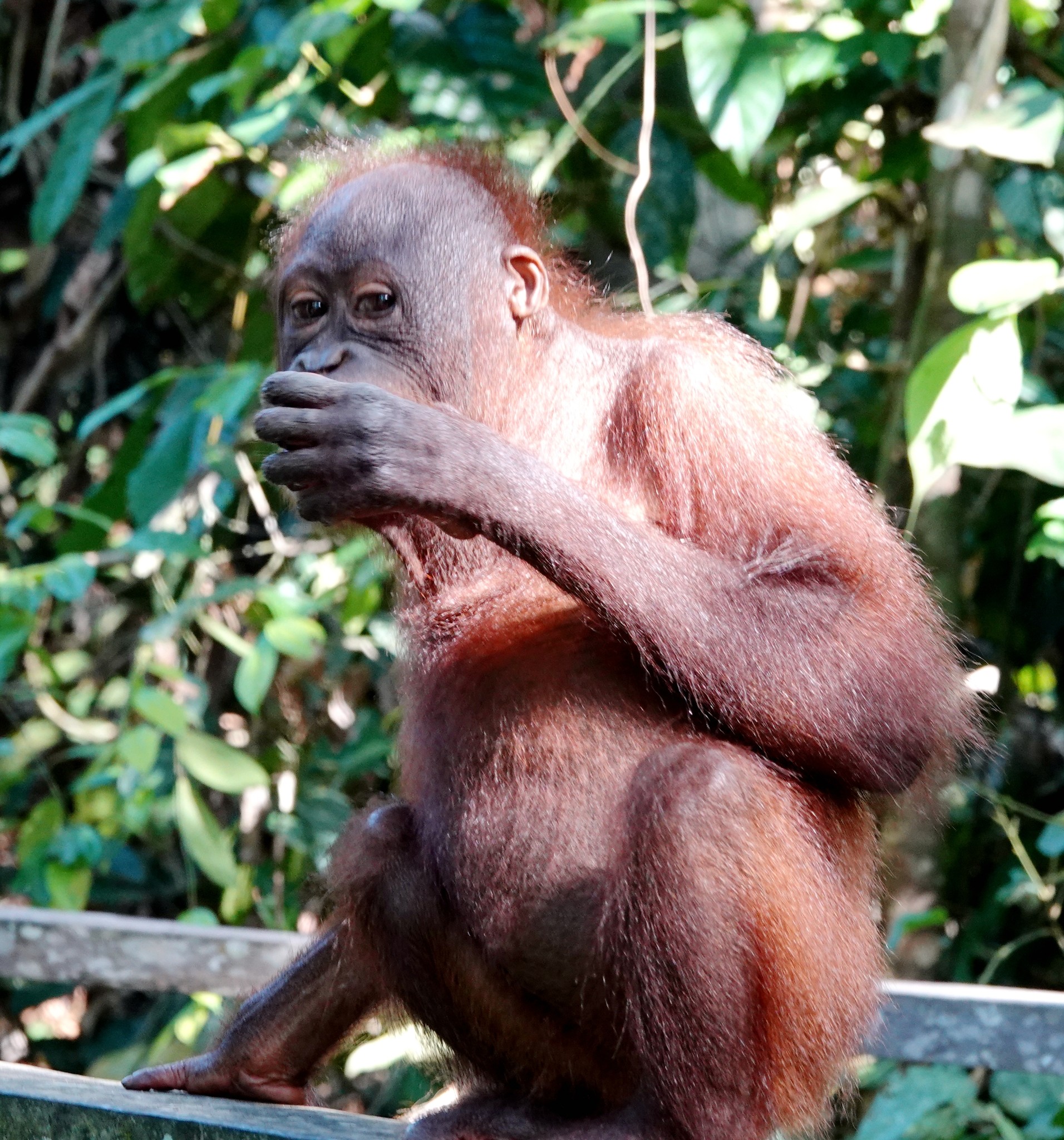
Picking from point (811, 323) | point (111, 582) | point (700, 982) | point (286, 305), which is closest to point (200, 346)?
point (111, 582)

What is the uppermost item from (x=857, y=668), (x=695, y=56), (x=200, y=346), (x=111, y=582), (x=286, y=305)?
(x=695, y=56)

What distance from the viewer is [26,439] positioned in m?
3.29

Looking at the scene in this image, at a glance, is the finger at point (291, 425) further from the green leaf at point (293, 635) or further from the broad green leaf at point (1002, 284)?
the green leaf at point (293, 635)

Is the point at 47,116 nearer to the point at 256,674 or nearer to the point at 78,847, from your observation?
the point at 256,674

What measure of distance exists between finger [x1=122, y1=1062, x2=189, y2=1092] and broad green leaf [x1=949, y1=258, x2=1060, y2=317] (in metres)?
1.60

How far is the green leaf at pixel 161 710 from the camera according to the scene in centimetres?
306

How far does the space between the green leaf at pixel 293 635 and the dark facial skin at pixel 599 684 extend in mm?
1089

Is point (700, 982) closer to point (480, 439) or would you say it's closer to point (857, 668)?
point (857, 668)

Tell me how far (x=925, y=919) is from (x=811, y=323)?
1834 millimetres

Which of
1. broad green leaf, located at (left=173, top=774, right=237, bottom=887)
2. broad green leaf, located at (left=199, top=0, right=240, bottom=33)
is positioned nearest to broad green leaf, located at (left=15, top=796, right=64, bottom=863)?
broad green leaf, located at (left=173, top=774, right=237, bottom=887)

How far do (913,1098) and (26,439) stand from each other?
2342mm

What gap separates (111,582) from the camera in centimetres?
414

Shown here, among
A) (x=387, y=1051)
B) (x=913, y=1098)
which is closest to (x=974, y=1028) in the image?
(x=913, y=1098)

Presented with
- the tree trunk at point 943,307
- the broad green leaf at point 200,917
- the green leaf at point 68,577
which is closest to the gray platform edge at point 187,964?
the tree trunk at point 943,307
